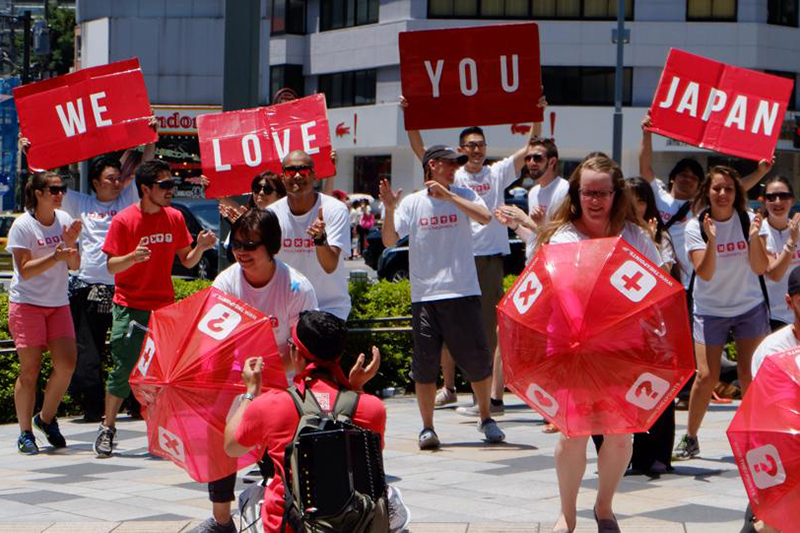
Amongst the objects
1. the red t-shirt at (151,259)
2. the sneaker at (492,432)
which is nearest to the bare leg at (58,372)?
the red t-shirt at (151,259)

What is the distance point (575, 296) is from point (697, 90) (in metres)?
5.47

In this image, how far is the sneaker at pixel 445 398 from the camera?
11539 mm

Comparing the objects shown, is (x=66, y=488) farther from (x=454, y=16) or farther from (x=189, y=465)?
(x=454, y=16)

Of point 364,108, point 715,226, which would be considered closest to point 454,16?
point 364,108

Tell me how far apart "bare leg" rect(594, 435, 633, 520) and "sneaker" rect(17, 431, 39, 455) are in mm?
4431

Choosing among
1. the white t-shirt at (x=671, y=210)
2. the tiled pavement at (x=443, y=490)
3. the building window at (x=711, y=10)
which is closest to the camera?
the tiled pavement at (x=443, y=490)

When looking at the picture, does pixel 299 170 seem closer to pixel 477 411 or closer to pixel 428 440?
pixel 428 440

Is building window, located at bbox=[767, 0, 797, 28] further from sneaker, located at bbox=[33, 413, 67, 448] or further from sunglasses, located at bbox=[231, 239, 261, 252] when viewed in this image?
sunglasses, located at bbox=[231, 239, 261, 252]

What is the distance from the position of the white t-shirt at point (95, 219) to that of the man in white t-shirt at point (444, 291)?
2.06 m

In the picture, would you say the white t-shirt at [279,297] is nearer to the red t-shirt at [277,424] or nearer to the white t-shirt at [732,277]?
the red t-shirt at [277,424]

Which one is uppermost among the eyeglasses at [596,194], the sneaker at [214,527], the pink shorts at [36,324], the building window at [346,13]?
the building window at [346,13]

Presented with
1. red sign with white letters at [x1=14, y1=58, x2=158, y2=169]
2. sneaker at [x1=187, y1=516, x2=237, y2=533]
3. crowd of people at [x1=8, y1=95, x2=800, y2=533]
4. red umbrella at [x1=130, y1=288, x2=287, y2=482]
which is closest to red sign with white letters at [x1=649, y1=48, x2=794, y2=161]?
Result: crowd of people at [x1=8, y1=95, x2=800, y2=533]

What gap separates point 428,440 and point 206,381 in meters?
3.59

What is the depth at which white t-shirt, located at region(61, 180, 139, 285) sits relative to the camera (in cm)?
1028
